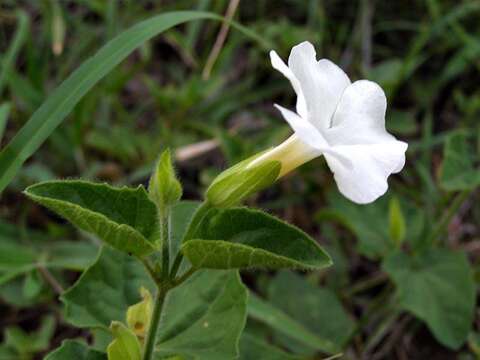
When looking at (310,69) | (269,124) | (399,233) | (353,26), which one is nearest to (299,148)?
(310,69)

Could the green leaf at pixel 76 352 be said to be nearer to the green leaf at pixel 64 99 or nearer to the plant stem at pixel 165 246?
the plant stem at pixel 165 246

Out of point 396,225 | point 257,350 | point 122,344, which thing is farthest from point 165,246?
point 396,225

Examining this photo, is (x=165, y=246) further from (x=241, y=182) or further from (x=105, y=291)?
(x=105, y=291)

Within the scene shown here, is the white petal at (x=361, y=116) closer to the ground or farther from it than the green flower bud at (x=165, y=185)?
closer to the ground

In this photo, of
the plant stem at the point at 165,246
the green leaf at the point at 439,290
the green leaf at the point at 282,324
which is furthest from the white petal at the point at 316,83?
the green leaf at the point at 439,290

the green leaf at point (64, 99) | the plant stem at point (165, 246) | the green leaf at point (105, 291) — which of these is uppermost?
the green leaf at point (64, 99)

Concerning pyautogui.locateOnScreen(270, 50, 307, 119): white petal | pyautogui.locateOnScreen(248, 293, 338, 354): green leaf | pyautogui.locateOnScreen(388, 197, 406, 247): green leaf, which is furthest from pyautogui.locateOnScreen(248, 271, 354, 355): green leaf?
pyautogui.locateOnScreen(270, 50, 307, 119): white petal

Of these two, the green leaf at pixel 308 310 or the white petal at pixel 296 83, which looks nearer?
the white petal at pixel 296 83
